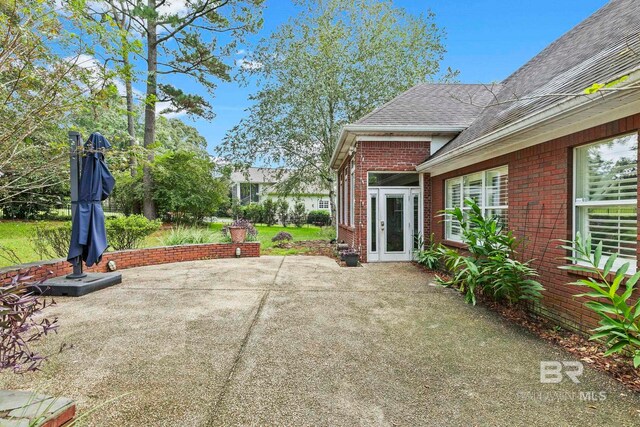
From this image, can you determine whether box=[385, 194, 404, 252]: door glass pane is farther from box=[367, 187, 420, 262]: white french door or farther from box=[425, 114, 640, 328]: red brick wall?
box=[425, 114, 640, 328]: red brick wall

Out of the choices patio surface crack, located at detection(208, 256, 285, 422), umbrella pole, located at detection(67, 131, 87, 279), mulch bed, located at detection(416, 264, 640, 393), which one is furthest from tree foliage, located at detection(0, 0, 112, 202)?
mulch bed, located at detection(416, 264, 640, 393)

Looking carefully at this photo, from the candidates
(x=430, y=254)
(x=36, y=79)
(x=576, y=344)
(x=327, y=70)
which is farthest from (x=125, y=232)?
(x=327, y=70)

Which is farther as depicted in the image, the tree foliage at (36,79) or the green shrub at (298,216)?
the green shrub at (298,216)

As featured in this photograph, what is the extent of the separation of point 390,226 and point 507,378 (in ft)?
20.8

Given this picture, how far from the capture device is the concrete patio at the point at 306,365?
2424 millimetres

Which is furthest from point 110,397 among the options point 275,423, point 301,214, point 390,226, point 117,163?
point 301,214

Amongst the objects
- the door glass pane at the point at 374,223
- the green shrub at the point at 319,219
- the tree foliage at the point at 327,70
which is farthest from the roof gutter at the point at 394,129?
the green shrub at the point at 319,219

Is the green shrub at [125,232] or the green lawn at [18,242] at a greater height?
the green shrub at [125,232]

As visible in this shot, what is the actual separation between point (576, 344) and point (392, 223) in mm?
5665

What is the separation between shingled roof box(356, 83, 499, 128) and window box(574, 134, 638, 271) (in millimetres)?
4131

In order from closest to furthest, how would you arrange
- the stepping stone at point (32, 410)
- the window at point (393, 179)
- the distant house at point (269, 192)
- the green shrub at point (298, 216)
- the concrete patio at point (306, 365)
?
the stepping stone at point (32, 410)
the concrete patio at point (306, 365)
the window at point (393, 179)
the distant house at point (269, 192)
the green shrub at point (298, 216)

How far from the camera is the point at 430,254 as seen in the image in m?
8.22

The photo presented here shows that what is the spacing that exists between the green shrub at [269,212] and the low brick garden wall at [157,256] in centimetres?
1511

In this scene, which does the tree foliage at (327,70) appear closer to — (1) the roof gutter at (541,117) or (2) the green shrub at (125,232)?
(2) the green shrub at (125,232)
